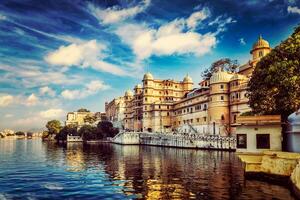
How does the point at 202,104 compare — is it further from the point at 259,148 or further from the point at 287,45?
the point at 259,148

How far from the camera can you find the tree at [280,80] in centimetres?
3075

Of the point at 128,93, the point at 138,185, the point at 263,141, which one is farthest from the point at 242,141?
the point at 128,93

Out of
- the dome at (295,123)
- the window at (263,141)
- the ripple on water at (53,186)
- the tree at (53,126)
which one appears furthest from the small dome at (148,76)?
the ripple on water at (53,186)

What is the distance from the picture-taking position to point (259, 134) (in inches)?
1032

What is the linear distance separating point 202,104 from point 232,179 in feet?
172

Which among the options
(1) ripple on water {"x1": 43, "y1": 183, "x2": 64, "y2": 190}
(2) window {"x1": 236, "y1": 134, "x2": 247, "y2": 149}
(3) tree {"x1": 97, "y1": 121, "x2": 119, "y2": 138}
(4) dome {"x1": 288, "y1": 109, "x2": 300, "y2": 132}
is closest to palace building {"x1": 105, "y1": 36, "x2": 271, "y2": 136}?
(3) tree {"x1": 97, "y1": 121, "x2": 119, "y2": 138}

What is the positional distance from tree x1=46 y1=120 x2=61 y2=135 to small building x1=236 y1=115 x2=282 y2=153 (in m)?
133

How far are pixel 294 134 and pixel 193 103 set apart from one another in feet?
186

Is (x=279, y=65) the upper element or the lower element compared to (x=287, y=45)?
lower

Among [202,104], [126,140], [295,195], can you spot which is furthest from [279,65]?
[126,140]

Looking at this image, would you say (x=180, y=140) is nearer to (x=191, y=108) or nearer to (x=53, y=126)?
(x=191, y=108)

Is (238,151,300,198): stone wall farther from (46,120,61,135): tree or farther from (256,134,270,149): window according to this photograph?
(46,120,61,135): tree

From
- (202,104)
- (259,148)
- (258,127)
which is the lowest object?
(259,148)

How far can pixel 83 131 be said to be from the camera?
116 metres
